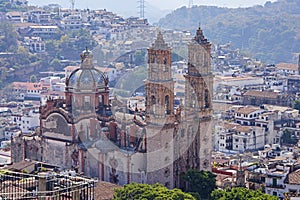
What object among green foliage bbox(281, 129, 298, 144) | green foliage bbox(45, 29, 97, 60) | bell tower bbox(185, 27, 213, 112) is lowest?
green foliage bbox(281, 129, 298, 144)

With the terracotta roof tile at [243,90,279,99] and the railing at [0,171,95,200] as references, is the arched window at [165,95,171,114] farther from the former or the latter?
the terracotta roof tile at [243,90,279,99]

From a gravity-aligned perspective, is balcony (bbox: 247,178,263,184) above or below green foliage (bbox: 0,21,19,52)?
below

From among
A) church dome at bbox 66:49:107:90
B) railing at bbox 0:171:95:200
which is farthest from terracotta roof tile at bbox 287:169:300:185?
railing at bbox 0:171:95:200

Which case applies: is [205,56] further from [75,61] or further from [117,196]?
[75,61]

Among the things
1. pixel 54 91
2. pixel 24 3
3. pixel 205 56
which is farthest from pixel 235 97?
pixel 24 3

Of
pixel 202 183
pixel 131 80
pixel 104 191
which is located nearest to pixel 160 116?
pixel 202 183

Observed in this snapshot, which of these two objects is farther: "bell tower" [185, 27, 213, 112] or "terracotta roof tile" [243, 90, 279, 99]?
"terracotta roof tile" [243, 90, 279, 99]
